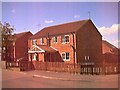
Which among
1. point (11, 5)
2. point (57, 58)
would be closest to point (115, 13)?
point (57, 58)

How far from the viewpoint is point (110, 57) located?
5.71 metres

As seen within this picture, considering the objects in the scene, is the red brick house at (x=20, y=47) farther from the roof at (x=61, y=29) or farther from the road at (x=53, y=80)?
the road at (x=53, y=80)

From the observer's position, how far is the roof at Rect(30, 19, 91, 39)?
19.1ft

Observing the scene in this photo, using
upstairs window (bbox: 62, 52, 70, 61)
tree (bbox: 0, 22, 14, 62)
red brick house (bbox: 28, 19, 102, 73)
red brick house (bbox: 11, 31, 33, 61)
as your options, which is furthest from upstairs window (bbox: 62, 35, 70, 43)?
tree (bbox: 0, 22, 14, 62)

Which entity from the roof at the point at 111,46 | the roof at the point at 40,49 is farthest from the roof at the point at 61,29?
the roof at the point at 111,46

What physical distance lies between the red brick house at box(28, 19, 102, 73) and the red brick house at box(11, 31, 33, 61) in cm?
15

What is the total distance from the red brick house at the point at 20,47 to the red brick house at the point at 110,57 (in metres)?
1.98

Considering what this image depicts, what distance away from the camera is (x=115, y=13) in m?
5.48

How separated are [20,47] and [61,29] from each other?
1207 mm

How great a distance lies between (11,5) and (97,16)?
2.13m

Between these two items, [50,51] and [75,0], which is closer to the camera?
[75,0]

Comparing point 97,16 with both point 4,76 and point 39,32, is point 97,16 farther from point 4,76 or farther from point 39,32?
point 4,76

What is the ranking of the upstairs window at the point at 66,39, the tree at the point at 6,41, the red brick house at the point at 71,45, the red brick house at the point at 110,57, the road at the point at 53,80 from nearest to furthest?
the road at the point at 53,80 → the red brick house at the point at 110,57 → the red brick house at the point at 71,45 → the tree at the point at 6,41 → the upstairs window at the point at 66,39

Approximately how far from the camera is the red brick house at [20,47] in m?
5.99
